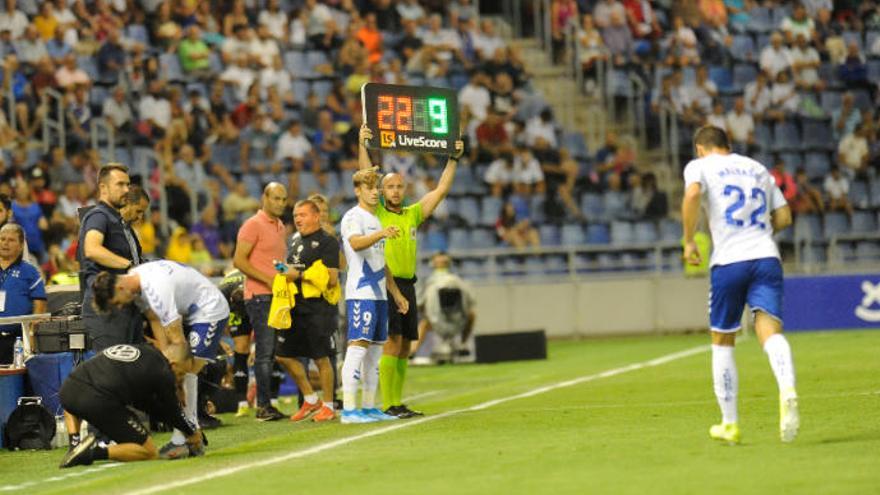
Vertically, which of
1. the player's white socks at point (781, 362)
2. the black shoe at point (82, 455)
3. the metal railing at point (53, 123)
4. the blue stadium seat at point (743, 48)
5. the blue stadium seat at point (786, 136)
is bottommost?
the black shoe at point (82, 455)

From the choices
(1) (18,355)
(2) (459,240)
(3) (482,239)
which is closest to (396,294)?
(1) (18,355)

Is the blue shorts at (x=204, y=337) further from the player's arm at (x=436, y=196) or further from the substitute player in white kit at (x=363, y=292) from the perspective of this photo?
the player's arm at (x=436, y=196)

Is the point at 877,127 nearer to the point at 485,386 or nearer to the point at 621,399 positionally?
the point at 485,386

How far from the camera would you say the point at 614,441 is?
1262 cm

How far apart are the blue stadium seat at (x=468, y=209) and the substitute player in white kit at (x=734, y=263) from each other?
18.4 metres

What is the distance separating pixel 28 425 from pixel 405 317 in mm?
3277

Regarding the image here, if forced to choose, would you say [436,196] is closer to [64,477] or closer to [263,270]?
[263,270]

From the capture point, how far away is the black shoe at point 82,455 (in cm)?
1289

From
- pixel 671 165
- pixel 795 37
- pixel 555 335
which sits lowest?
pixel 555 335

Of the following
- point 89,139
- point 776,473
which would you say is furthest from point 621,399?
point 89,139

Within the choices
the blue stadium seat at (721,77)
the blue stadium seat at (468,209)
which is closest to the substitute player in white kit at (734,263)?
the blue stadium seat at (468,209)

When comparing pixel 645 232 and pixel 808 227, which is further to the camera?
pixel 808 227

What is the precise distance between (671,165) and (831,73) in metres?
3.88

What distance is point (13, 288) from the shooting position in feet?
53.0
